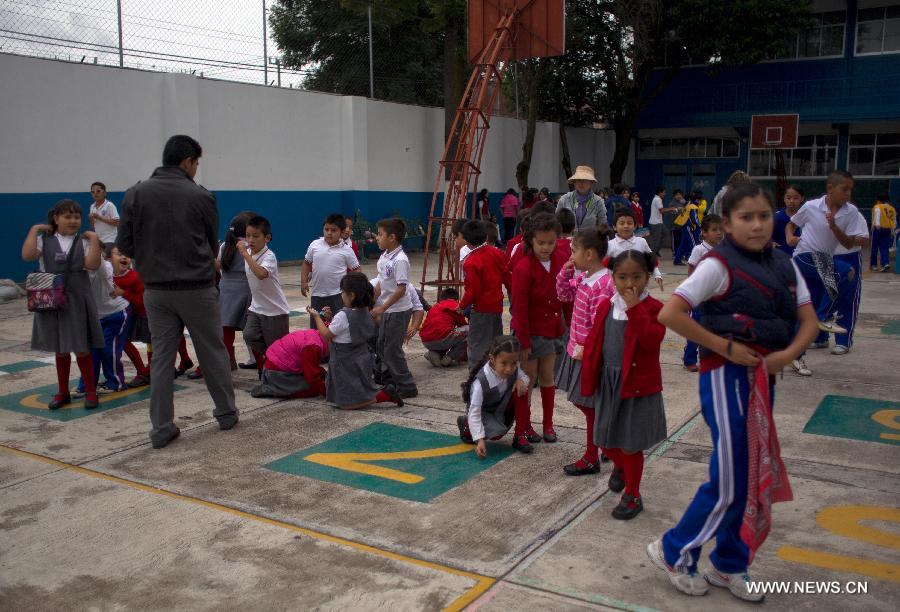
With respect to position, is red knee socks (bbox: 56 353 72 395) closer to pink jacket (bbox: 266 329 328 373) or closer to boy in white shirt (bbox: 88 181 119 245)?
pink jacket (bbox: 266 329 328 373)

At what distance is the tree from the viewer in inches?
912

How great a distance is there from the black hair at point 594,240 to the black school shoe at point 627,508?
4.58 feet

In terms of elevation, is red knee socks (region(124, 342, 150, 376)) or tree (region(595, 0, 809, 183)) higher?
tree (region(595, 0, 809, 183))

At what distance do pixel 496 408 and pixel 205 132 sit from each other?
12.5 metres

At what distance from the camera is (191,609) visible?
11.0 ft

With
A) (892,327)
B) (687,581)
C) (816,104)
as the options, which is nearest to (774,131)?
(816,104)

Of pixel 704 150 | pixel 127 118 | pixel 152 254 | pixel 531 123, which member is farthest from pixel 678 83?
pixel 152 254

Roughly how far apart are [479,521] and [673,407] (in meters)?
2.62

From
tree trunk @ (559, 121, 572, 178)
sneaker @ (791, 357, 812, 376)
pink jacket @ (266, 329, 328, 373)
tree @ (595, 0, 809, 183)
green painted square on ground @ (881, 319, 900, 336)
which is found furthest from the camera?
tree trunk @ (559, 121, 572, 178)

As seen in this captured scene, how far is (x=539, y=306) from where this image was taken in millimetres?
5281

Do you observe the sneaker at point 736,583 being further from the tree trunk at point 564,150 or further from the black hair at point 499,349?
the tree trunk at point 564,150

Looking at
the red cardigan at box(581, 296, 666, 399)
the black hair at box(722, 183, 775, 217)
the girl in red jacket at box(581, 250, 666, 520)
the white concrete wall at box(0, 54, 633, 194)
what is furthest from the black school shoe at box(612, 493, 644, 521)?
the white concrete wall at box(0, 54, 633, 194)

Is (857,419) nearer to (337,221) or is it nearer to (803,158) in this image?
(337,221)

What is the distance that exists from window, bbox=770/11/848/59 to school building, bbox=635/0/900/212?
0.03 m
